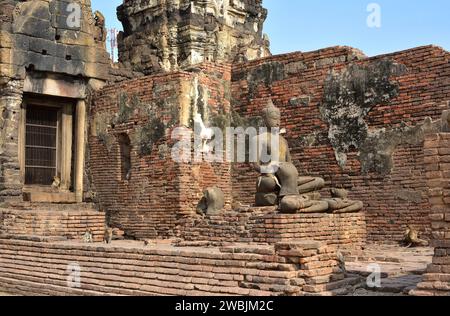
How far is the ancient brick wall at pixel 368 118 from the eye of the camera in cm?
1093

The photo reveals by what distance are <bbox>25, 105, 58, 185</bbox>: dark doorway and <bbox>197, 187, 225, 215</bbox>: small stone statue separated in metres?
3.74

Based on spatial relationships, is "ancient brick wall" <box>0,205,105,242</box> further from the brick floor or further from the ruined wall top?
the ruined wall top

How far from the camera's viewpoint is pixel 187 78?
1276cm

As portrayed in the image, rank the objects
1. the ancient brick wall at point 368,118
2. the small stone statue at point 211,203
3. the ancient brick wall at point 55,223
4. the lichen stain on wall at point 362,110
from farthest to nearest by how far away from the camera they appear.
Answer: the small stone statue at point 211,203 → the lichen stain on wall at point 362,110 → the ancient brick wall at point 368,118 → the ancient brick wall at point 55,223

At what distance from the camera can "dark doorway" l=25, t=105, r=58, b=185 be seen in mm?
13305

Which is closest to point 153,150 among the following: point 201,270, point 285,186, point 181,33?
point 285,186

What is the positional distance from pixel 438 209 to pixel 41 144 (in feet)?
31.0

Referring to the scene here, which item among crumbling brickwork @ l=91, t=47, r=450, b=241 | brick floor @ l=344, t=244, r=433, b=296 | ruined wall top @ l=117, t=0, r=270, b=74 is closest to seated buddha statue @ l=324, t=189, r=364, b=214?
crumbling brickwork @ l=91, t=47, r=450, b=241

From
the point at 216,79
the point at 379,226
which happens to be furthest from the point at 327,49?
the point at 379,226

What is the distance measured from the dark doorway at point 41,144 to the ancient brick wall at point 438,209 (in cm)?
925

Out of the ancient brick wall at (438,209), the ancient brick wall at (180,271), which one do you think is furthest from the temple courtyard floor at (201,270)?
the ancient brick wall at (438,209)

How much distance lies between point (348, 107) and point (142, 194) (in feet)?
14.2

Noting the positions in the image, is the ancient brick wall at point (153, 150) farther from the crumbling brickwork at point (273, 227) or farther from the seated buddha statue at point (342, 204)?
the seated buddha statue at point (342, 204)
